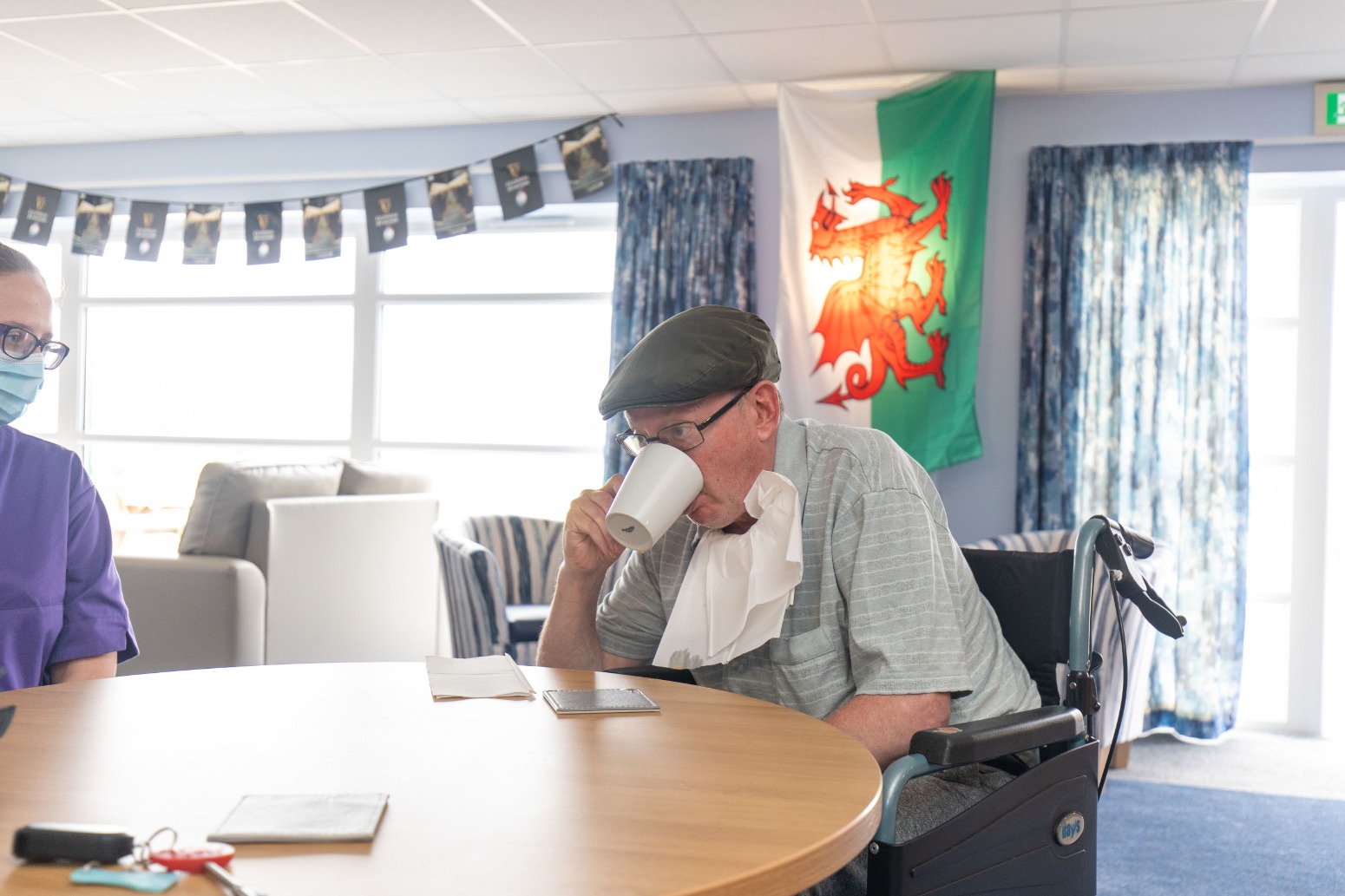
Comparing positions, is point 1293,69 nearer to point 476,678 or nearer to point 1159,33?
point 1159,33

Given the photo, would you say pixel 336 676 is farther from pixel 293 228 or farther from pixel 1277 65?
pixel 293 228

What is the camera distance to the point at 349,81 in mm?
4469

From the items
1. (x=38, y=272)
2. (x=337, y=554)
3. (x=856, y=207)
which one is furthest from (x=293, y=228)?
(x=38, y=272)

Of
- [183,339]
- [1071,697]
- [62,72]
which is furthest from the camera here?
[183,339]

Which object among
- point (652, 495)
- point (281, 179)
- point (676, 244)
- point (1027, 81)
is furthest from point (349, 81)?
point (652, 495)

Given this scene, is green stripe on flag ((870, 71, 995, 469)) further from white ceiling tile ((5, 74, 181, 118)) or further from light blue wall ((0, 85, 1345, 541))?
white ceiling tile ((5, 74, 181, 118))

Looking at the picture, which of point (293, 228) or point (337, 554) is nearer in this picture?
point (337, 554)

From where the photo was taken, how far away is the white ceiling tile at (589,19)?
140 inches

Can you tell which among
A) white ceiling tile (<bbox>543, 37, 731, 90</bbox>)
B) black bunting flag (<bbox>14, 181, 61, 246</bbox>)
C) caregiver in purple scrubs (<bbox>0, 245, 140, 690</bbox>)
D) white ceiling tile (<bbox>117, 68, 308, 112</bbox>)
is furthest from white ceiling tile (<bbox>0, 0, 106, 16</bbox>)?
caregiver in purple scrubs (<bbox>0, 245, 140, 690</bbox>)

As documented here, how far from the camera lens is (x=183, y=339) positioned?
600 centimetres

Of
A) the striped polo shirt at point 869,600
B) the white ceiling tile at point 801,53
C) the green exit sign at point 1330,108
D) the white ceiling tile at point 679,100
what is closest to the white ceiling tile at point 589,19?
the white ceiling tile at point 801,53

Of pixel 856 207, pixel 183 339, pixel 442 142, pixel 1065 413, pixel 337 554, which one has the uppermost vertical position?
pixel 442 142

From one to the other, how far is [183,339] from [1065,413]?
178 inches

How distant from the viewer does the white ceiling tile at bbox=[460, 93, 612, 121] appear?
15.2 feet
